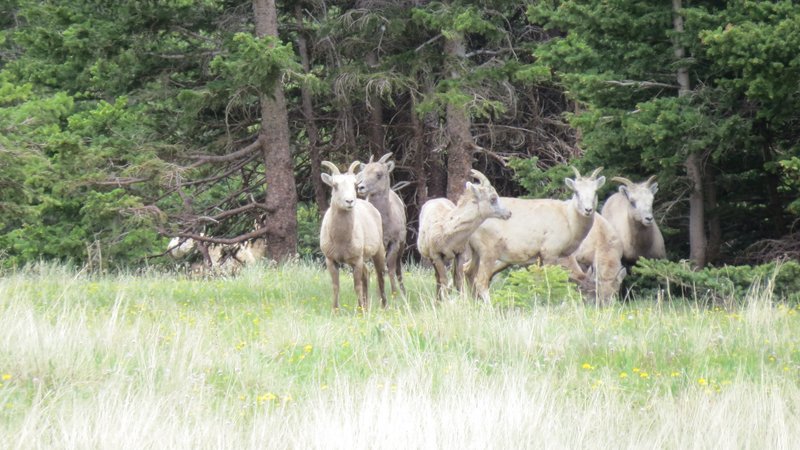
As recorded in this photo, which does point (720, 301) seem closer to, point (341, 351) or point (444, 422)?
point (341, 351)

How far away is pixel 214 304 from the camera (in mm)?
12930

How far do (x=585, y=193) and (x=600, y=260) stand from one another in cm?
123

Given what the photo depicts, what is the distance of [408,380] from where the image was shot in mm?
7367

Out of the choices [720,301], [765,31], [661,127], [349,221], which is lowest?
[720,301]

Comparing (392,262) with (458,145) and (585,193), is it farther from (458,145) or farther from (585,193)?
(458,145)

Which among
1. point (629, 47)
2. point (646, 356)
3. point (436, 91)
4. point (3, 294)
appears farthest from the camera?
point (436, 91)

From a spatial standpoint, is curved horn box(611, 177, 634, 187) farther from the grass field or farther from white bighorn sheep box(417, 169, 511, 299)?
the grass field

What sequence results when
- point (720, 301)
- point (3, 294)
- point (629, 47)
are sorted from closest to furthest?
point (3, 294) < point (720, 301) < point (629, 47)

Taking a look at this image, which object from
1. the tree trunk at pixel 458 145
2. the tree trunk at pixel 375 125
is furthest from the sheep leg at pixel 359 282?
the tree trunk at pixel 375 125

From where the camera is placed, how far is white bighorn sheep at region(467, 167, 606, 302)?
14.3 m

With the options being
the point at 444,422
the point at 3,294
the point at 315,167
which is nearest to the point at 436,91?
the point at 315,167

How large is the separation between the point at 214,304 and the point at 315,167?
9.52m

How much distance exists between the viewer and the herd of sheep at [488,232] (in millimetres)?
13109

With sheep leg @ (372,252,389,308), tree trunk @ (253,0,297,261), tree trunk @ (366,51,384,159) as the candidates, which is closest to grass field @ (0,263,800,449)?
sheep leg @ (372,252,389,308)
